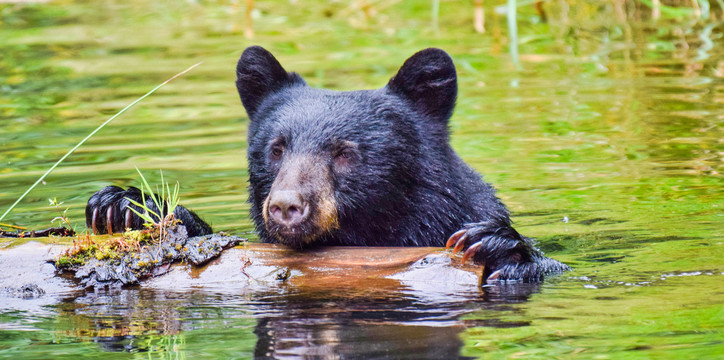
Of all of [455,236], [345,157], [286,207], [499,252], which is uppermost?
[345,157]

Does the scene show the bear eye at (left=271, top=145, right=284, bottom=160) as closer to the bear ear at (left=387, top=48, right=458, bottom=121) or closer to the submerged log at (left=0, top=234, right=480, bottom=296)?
the submerged log at (left=0, top=234, right=480, bottom=296)


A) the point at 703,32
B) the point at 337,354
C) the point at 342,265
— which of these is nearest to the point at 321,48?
the point at 703,32

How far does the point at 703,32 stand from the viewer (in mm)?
16438

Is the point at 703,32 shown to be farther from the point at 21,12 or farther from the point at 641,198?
the point at 21,12

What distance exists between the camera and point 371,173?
583 cm

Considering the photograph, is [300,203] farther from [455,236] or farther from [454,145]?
[454,145]

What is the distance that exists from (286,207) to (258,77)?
64.3 inches

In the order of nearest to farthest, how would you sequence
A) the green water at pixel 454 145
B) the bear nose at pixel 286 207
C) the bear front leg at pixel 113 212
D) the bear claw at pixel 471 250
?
1. the green water at pixel 454 145
2. the bear nose at pixel 286 207
3. the bear claw at pixel 471 250
4. the bear front leg at pixel 113 212

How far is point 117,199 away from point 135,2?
1716 cm

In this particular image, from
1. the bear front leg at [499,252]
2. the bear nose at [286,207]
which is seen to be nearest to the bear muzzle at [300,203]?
the bear nose at [286,207]

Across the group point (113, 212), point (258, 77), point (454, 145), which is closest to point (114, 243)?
point (113, 212)

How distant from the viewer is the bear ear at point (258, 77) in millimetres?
6441

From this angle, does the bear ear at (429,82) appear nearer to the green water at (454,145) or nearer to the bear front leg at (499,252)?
the bear front leg at (499,252)

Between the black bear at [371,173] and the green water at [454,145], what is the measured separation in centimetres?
38
